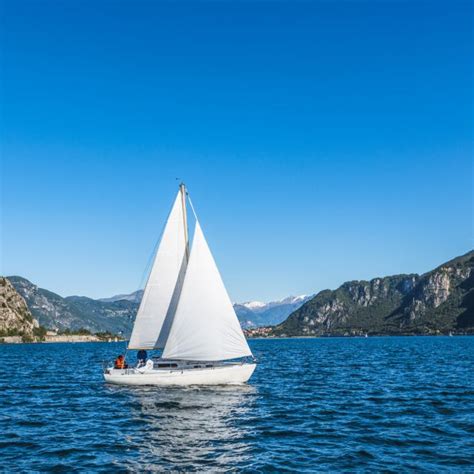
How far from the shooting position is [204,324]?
4572cm

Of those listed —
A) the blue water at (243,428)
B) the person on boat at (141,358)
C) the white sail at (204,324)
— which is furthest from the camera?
the person on boat at (141,358)

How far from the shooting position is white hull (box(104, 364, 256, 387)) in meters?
46.2

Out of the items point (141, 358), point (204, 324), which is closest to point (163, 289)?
point (204, 324)

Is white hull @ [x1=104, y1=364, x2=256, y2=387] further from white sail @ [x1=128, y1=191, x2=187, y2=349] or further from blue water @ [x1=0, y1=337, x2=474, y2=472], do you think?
white sail @ [x1=128, y1=191, x2=187, y2=349]

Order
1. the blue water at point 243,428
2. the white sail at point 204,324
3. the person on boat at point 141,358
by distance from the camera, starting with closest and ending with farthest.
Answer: the blue water at point 243,428, the white sail at point 204,324, the person on boat at point 141,358

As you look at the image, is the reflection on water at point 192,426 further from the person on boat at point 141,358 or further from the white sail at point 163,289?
the white sail at point 163,289

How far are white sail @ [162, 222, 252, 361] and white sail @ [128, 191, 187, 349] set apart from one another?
8.89 ft

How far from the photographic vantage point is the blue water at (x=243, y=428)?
2273 centimetres

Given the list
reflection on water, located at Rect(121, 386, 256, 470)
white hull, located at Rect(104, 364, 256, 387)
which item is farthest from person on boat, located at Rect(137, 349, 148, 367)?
reflection on water, located at Rect(121, 386, 256, 470)

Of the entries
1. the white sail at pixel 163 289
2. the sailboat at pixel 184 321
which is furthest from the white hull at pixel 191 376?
the white sail at pixel 163 289

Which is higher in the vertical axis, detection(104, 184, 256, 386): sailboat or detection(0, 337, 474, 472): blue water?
detection(104, 184, 256, 386): sailboat

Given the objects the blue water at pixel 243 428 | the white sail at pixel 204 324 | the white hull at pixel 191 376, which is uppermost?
the white sail at pixel 204 324

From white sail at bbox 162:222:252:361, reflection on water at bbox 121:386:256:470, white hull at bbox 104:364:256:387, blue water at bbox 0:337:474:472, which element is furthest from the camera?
white hull at bbox 104:364:256:387

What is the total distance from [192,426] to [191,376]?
16.5 metres
